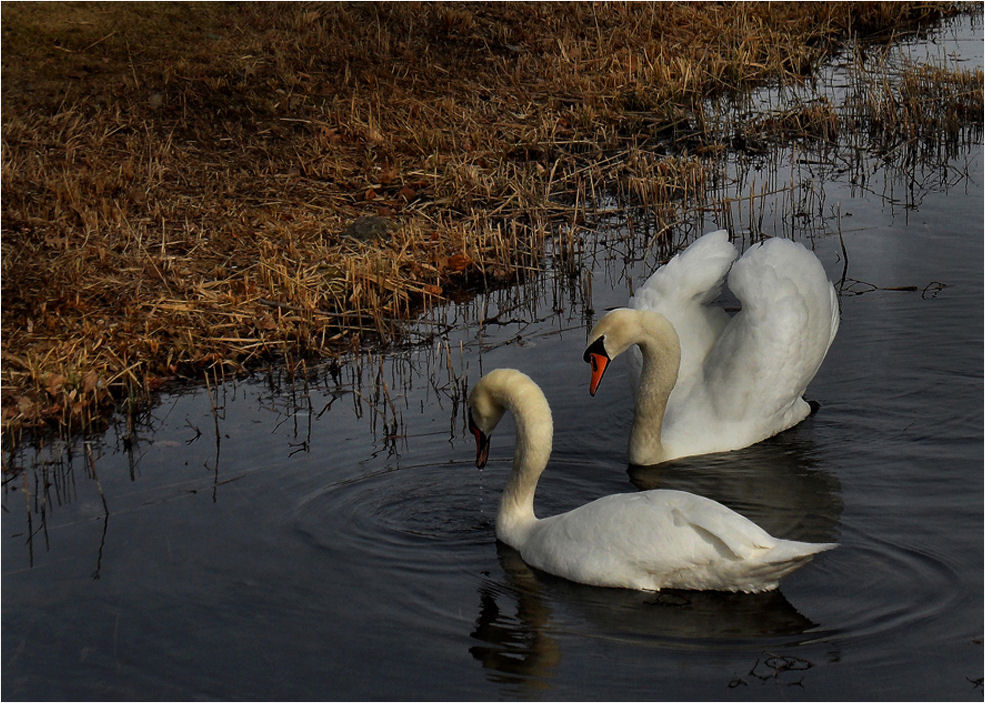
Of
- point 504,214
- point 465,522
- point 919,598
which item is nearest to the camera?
point 919,598

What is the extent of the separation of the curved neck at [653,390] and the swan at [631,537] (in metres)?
1.02

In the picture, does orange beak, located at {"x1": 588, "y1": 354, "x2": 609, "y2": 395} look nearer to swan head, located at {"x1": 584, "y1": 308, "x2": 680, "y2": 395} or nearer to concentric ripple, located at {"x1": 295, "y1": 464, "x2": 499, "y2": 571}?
swan head, located at {"x1": 584, "y1": 308, "x2": 680, "y2": 395}

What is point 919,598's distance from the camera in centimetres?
516

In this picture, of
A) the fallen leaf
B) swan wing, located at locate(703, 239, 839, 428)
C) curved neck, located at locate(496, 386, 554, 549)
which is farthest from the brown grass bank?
curved neck, located at locate(496, 386, 554, 549)

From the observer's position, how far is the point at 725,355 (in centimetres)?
722

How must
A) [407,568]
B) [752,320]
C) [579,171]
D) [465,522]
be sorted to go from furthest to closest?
[579,171]
[752,320]
[465,522]
[407,568]

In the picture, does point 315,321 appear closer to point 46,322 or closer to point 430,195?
point 46,322

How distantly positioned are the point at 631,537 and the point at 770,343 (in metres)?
2.01

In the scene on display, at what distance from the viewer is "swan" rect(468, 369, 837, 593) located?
202 inches

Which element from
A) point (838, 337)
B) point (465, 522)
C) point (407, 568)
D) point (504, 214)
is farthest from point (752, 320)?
point (504, 214)

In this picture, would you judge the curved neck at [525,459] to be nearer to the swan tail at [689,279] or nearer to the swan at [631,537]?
the swan at [631,537]

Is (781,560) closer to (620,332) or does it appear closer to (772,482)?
(772,482)

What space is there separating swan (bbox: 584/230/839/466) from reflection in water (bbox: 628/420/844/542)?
0.08 metres

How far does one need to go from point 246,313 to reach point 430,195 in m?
2.76
